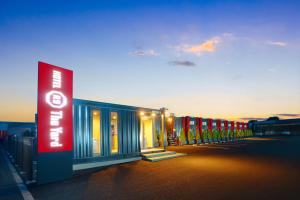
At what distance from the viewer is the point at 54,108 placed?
7.91 m

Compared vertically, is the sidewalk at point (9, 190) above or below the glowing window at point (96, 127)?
below

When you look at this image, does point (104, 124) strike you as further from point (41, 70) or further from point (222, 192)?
point (222, 192)

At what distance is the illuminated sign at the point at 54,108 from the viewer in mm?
7527

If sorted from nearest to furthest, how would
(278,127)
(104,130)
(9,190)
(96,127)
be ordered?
(9,190), (104,130), (96,127), (278,127)

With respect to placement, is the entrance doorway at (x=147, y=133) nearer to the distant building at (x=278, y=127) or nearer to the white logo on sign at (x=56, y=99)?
the white logo on sign at (x=56, y=99)

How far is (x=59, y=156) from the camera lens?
315 inches

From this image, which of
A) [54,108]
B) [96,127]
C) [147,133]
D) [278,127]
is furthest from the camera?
[278,127]

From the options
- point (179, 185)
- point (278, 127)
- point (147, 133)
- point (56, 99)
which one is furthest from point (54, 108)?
point (278, 127)

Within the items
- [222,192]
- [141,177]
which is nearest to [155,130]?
[141,177]

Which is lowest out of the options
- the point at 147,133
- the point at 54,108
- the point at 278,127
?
the point at 278,127

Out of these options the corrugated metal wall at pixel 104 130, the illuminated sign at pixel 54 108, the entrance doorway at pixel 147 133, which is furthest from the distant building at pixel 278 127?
the illuminated sign at pixel 54 108

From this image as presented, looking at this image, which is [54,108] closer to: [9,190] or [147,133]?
[9,190]

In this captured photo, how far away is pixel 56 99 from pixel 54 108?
1.29ft

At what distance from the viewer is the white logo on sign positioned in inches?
305
